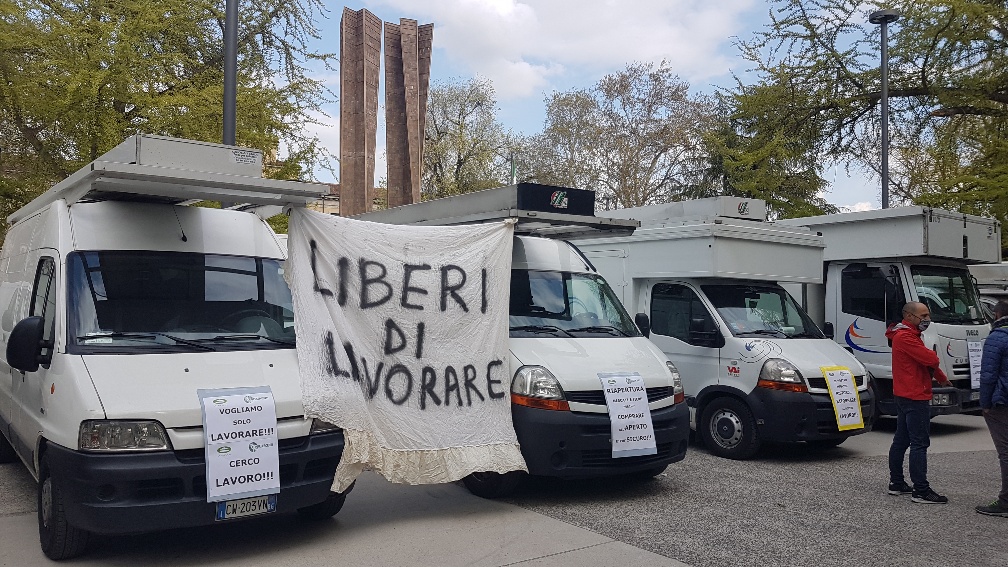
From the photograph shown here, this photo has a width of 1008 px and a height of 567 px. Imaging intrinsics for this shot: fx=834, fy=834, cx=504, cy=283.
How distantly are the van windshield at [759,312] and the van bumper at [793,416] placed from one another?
2.75 feet

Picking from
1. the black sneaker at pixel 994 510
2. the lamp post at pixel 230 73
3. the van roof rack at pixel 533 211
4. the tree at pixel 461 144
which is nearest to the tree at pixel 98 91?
Answer: the lamp post at pixel 230 73

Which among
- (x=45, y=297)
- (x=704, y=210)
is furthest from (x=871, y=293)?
(x=45, y=297)

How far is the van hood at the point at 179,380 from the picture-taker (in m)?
5.08

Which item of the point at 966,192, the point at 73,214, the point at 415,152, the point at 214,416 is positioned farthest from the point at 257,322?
the point at 415,152

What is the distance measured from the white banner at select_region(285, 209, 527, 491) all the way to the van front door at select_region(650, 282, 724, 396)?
10.6 ft

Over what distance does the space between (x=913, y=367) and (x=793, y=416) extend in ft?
5.64

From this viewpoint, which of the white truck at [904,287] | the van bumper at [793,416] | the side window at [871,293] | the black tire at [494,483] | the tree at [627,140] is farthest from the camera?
the tree at [627,140]

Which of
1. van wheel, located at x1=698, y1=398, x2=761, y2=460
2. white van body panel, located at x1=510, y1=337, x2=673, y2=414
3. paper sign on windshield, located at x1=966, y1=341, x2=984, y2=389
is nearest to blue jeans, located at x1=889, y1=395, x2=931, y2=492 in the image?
van wheel, located at x1=698, y1=398, x2=761, y2=460

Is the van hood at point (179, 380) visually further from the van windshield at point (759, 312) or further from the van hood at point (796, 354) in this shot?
the van windshield at point (759, 312)

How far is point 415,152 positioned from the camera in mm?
24828

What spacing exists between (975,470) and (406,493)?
606 centimetres

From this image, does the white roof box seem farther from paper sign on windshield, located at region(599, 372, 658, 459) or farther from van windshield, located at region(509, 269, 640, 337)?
paper sign on windshield, located at region(599, 372, 658, 459)

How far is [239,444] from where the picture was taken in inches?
208

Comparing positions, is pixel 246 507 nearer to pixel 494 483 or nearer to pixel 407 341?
pixel 407 341
